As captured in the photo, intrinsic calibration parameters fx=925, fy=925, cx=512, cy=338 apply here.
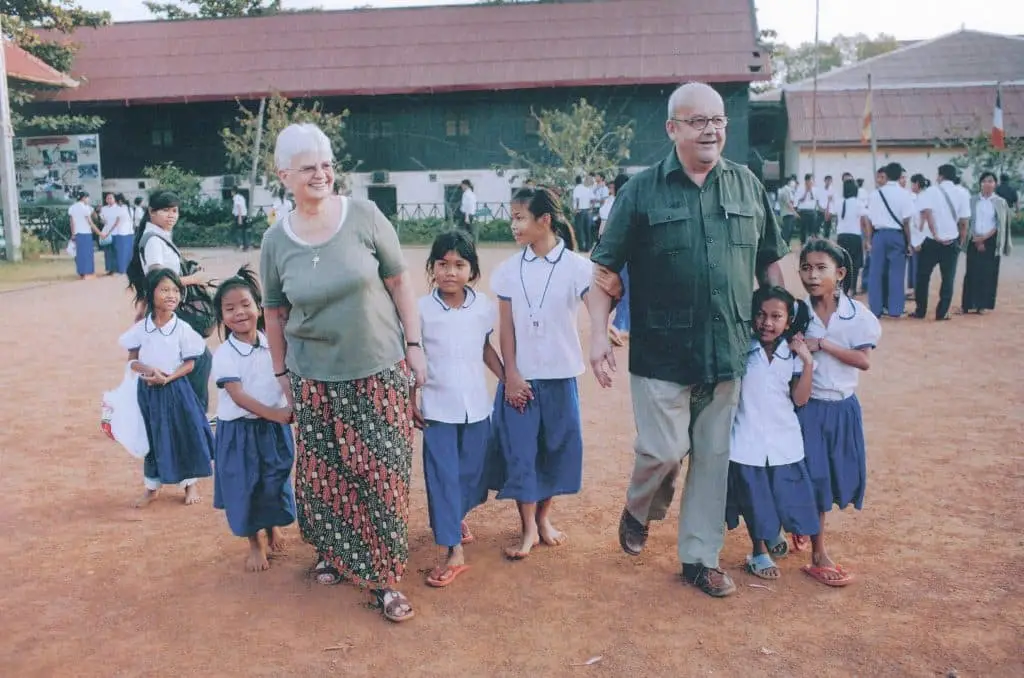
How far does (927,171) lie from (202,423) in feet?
85.5

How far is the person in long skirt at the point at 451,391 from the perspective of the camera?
394cm

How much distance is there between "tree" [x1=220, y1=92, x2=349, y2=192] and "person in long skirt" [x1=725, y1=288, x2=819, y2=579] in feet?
73.4

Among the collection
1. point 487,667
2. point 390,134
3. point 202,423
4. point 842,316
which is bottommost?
point 487,667

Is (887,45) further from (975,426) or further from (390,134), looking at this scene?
(975,426)

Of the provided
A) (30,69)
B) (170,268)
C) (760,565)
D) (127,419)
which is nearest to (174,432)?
(127,419)

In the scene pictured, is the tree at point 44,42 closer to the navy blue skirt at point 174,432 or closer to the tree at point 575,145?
the tree at point 575,145

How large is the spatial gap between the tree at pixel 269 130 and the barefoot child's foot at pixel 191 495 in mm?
20817

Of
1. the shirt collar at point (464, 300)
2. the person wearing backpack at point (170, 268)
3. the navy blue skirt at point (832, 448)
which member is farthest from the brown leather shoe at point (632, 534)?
the person wearing backpack at point (170, 268)

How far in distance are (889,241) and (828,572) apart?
749cm

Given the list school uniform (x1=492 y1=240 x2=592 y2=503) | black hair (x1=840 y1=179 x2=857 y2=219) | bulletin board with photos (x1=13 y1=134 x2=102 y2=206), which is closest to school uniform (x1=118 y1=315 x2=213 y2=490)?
school uniform (x1=492 y1=240 x2=592 y2=503)

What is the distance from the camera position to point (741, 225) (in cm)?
363

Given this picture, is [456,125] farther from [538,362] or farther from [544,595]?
[544,595]

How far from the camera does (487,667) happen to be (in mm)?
3172

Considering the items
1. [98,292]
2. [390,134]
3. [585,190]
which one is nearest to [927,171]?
[585,190]
